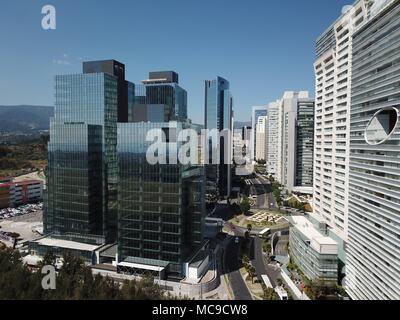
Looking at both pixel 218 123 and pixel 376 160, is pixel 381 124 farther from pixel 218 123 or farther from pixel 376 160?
pixel 218 123

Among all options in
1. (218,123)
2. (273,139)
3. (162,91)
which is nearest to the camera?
(162,91)

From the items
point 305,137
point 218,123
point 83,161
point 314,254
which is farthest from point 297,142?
point 83,161

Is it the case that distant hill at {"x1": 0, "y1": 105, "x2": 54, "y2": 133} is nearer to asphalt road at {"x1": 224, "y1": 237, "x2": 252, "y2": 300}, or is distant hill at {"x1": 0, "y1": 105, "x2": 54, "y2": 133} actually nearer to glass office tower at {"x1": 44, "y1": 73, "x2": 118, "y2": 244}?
glass office tower at {"x1": 44, "y1": 73, "x2": 118, "y2": 244}

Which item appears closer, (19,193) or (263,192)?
(19,193)

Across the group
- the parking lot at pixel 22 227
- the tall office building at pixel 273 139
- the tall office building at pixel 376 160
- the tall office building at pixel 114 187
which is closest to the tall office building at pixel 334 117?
the tall office building at pixel 376 160

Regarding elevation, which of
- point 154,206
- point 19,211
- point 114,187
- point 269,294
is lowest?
point 269,294

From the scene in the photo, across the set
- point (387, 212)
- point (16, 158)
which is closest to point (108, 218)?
point (387, 212)

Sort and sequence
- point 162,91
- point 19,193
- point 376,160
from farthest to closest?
point 19,193
point 162,91
point 376,160

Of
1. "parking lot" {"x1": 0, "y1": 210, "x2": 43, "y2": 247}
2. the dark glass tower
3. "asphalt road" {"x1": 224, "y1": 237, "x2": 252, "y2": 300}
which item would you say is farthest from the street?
"parking lot" {"x1": 0, "y1": 210, "x2": 43, "y2": 247}
